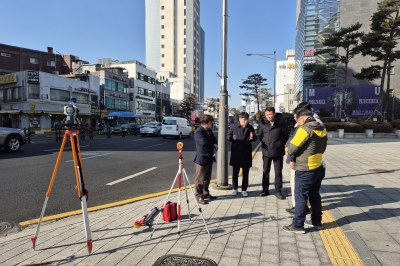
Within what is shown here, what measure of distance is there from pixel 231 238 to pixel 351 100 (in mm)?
34527

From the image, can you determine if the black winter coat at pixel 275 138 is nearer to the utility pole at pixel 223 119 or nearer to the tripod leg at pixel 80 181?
the utility pole at pixel 223 119

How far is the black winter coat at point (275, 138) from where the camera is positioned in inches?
213

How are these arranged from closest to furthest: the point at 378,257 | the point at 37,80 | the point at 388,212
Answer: the point at 378,257 → the point at 388,212 → the point at 37,80

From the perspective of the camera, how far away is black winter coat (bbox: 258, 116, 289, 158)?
17.8 ft

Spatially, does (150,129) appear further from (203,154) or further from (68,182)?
(203,154)

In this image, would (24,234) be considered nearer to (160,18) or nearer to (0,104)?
(0,104)

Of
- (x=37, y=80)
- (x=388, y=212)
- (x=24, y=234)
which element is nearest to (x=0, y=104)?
(x=37, y=80)

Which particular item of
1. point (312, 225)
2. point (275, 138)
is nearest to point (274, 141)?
point (275, 138)

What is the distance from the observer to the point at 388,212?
15.0 ft

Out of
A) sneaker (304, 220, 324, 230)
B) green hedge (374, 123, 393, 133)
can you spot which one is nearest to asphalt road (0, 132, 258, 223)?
sneaker (304, 220, 324, 230)

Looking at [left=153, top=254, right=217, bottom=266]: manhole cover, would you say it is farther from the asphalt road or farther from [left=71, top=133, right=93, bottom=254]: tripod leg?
the asphalt road

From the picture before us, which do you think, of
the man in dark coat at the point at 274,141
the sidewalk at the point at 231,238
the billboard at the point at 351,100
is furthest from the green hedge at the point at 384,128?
the man in dark coat at the point at 274,141

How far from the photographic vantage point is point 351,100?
107 ft

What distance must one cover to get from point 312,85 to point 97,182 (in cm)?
4612
